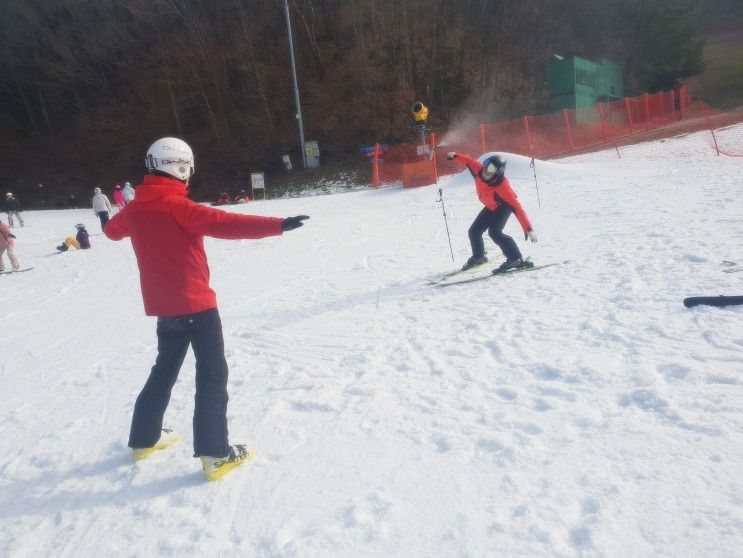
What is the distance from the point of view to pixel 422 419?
2969mm

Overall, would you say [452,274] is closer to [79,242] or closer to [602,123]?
[79,242]

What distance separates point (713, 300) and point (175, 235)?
4.13 meters

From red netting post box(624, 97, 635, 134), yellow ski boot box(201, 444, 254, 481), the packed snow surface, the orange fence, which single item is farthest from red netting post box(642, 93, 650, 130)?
yellow ski boot box(201, 444, 254, 481)

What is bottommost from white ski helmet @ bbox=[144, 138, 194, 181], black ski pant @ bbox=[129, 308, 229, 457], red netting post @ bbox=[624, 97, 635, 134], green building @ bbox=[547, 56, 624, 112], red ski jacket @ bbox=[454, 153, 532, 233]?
black ski pant @ bbox=[129, 308, 229, 457]

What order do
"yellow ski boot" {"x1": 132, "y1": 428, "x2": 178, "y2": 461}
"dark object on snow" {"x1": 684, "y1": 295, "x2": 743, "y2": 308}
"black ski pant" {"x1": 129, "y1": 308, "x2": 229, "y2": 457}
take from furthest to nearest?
"dark object on snow" {"x1": 684, "y1": 295, "x2": 743, "y2": 308}, "yellow ski boot" {"x1": 132, "y1": 428, "x2": 178, "y2": 461}, "black ski pant" {"x1": 129, "y1": 308, "x2": 229, "y2": 457}

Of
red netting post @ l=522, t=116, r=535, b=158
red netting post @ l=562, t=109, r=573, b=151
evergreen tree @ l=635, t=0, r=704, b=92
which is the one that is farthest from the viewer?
evergreen tree @ l=635, t=0, r=704, b=92

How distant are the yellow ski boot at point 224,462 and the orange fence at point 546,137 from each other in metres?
14.9

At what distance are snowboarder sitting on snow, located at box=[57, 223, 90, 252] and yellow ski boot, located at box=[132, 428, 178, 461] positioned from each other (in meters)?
11.1

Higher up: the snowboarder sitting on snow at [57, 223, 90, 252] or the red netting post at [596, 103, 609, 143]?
the red netting post at [596, 103, 609, 143]

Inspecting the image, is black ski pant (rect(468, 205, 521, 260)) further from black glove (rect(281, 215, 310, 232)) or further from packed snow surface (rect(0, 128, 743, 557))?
black glove (rect(281, 215, 310, 232))

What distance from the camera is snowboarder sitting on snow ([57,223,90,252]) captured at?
12375 mm

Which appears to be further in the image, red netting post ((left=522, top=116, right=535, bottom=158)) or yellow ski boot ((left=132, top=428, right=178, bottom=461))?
red netting post ((left=522, top=116, right=535, bottom=158))

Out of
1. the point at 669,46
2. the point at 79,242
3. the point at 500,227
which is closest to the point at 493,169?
the point at 500,227

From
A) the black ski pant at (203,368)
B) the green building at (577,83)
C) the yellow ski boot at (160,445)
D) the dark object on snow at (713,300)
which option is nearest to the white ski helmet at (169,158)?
the black ski pant at (203,368)
